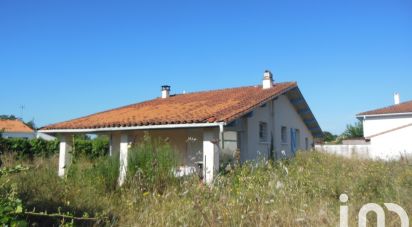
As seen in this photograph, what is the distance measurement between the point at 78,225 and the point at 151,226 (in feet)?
3.75

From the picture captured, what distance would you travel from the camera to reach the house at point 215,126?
12.0 metres

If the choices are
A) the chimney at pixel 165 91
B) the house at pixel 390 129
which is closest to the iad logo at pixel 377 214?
the chimney at pixel 165 91

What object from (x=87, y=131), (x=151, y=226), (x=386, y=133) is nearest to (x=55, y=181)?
(x=151, y=226)

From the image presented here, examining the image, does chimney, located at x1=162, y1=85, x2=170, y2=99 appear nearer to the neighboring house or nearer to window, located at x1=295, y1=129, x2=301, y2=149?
window, located at x1=295, y1=129, x2=301, y2=149

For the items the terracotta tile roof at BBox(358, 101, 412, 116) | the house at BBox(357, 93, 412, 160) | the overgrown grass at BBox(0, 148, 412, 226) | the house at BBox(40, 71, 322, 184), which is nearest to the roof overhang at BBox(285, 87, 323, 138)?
the house at BBox(40, 71, 322, 184)

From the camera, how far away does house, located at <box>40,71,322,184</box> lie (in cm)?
1199

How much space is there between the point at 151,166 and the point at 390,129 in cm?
2623

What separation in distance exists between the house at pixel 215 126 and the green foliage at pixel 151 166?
30 cm

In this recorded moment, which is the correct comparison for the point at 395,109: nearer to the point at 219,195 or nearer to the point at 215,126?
the point at 215,126

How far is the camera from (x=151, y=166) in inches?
336

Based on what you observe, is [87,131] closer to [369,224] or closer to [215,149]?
[215,149]

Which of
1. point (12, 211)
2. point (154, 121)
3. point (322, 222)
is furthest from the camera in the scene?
point (154, 121)

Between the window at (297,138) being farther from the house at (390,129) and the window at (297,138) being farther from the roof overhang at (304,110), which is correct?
the house at (390,129)

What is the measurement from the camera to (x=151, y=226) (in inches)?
224
